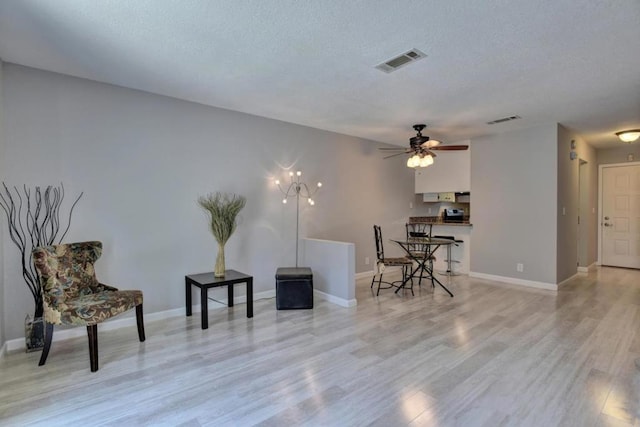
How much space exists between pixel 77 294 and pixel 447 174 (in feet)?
19.4

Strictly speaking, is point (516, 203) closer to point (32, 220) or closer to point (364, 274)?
point (364, 274)

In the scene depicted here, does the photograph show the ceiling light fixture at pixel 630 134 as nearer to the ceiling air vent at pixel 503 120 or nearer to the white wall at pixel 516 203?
the white wall at pixel 516 203

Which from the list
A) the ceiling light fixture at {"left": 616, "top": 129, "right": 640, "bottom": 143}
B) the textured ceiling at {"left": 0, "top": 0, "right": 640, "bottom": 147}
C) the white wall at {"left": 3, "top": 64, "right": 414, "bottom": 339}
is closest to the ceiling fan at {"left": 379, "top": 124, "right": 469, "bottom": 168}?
the textured ceiling at {"left": 0, "top": 0, "right": 640, "bottom": 147}

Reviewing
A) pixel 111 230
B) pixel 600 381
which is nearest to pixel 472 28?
pixel 600 381

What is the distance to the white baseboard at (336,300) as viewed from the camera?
4125mm

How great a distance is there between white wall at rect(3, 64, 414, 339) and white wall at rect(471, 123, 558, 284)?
2.64 meters

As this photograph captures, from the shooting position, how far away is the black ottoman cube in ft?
13.1

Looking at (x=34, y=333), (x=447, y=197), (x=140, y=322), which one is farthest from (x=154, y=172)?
(x=447, y=197)

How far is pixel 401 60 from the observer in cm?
281

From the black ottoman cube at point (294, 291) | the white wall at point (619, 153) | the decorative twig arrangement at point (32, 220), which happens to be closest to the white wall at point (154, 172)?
the decorative twig arrangement at point (32, 220)

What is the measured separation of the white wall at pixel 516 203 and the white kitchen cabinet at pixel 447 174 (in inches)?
6.6

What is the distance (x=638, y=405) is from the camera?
2.06 meters

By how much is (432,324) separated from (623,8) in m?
2.94

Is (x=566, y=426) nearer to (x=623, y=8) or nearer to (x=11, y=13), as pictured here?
(x=623, y=8)
